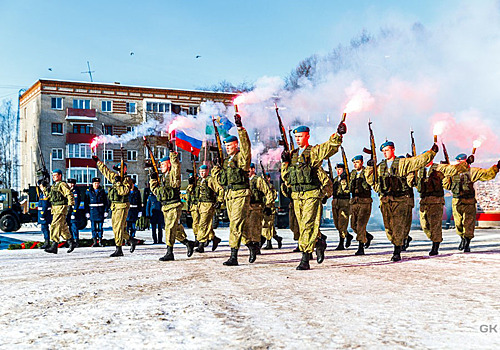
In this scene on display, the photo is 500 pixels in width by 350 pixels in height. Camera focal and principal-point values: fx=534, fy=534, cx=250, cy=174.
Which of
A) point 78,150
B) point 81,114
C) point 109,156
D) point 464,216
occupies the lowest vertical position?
point 464,216

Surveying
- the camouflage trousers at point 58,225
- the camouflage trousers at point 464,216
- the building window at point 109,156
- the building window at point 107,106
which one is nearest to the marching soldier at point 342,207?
the camouflage trousers at point 464,216

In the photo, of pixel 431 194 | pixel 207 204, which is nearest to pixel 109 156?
pixel 207 204

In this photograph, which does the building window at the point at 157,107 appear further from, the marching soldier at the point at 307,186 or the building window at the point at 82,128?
the marching soldier at the point at 307,186

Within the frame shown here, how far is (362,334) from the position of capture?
3.71 m

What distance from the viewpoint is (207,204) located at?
11.1 meters

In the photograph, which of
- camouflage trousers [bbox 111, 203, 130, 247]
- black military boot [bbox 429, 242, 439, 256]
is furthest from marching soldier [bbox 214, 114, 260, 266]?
black military boot [bbox 429, 242, 439, 256]

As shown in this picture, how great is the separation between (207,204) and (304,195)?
3.61 metres

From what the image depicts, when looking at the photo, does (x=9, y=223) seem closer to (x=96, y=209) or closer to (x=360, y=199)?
(x=96, y=209)

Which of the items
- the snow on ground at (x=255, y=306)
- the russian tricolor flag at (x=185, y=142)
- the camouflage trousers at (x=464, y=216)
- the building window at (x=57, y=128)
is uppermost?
the building window at (x=57, y=128)

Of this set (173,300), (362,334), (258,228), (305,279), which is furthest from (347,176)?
(362,334)

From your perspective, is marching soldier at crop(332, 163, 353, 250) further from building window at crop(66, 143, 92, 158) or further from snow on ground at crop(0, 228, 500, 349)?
building window at crop(66, 143, 92, 158)

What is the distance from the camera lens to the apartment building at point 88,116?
45.7 m

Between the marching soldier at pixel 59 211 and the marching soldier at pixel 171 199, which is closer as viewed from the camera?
the marching soldier at pixel 171 199

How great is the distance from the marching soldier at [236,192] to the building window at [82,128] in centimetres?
4108
